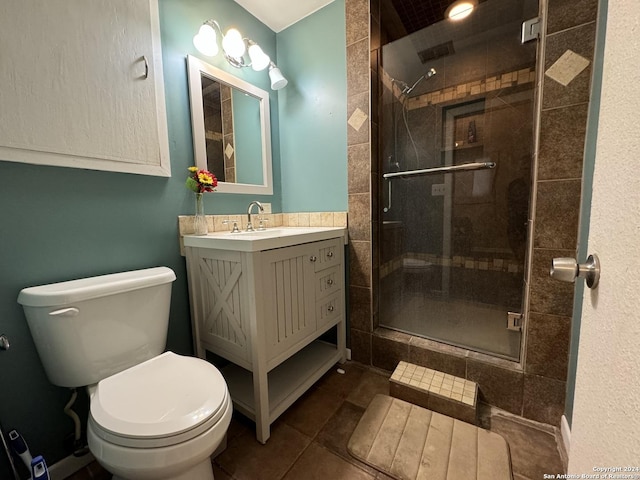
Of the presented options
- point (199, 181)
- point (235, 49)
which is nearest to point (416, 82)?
point (235, 49)

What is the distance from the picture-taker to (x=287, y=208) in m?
1.97

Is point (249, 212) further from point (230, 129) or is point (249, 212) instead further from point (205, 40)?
point (205, 40)

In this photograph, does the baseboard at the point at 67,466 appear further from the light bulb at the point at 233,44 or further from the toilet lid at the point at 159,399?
the light bulb at the point at 233,44

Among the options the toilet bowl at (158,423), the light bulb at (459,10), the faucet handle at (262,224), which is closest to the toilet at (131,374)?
the toilet bowl at (158,423)

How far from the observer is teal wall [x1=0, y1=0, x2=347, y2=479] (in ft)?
3.02

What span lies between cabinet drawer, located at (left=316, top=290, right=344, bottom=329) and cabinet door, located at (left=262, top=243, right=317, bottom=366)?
6cm

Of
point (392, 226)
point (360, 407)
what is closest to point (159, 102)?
point (392, 226)

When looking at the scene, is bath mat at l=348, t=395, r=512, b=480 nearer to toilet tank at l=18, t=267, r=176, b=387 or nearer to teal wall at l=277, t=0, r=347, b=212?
toilet tank at l=18, t=267, r=176, b=387

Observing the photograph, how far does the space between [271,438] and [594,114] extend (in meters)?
1.87

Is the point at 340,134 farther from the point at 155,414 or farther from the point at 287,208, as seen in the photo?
the point at 155,414

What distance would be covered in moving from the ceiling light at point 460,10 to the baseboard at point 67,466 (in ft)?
9.33

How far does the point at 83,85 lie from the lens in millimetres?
1012

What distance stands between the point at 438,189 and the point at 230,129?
1338 mm

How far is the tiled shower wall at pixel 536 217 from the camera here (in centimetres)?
104
